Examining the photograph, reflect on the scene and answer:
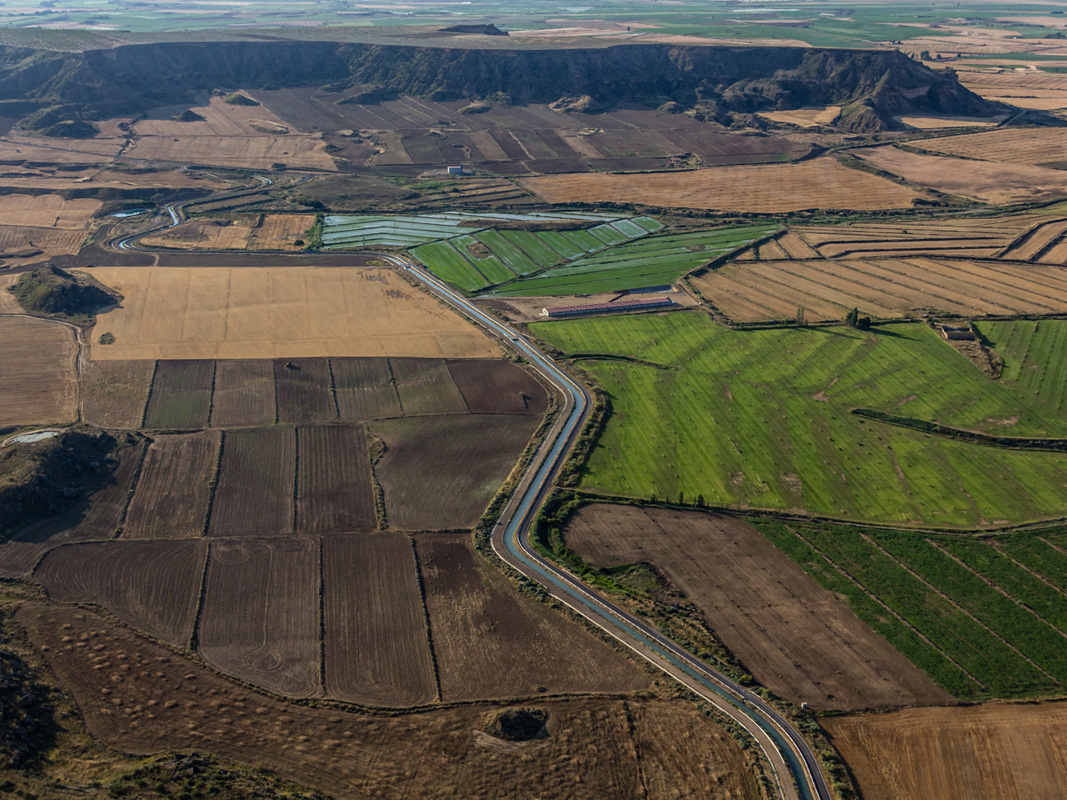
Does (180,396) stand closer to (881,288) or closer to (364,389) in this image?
(364,389)

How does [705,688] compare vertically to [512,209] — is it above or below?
below

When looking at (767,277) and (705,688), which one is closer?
(705,688)

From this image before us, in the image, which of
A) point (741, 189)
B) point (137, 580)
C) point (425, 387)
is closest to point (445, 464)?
point (425, 387)

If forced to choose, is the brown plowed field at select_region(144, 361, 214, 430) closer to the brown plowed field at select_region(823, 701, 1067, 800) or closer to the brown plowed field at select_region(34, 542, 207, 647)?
the brown plowed field at select_region(34, 542, 207, 647)

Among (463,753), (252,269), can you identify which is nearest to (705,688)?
(463,753)

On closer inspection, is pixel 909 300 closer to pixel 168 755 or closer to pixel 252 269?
pixel 252 269

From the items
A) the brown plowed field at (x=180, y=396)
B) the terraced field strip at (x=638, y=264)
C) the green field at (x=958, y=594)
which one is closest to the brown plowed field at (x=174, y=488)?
the brown plowed field at (x=180, y=396)

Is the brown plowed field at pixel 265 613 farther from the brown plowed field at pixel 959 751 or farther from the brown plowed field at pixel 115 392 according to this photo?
the brown plowed field at pixel 959 751
